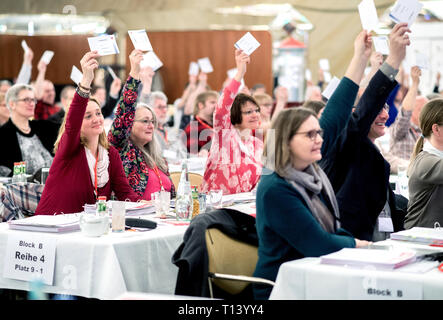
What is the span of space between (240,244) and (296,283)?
604mm

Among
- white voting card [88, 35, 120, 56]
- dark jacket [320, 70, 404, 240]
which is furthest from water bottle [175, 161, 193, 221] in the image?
white voting card [88, 35, 120, 56]

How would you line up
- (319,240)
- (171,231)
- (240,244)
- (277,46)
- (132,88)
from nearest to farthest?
(319,240), (240,244), (171,231), (132,88), (277,46)

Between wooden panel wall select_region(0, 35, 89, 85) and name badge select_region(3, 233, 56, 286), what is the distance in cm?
1108

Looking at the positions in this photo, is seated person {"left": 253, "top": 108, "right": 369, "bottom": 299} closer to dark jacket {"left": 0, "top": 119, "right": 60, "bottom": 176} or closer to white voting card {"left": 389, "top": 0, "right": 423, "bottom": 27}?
white voting card {"left": 389, "top": 0, "right": 423, "bottom": 27}

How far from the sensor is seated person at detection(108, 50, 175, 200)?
14.1 feet

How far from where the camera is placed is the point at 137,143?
4.43 metres

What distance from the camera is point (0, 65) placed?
1384 cm

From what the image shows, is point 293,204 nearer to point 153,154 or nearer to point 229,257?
point 229,257

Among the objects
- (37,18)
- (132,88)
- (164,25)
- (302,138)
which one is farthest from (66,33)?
(302,138)

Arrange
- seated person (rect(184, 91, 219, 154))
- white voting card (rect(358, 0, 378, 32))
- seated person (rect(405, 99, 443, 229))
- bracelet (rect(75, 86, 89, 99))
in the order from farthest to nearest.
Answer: seated person (rect(184, 91, 219, 154)) → seated person (rect(405, 99, 443, 229)) → bracelet (rect(75, 86, 89, 99)) → white voting card (rect(358, 0, 378, 32))

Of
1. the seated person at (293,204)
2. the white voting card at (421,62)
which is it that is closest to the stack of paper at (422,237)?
the seated person at (293,204)

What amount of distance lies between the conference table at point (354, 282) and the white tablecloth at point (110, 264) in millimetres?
786

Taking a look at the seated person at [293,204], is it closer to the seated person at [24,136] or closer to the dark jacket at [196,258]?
the dark jacket at [196,258]
